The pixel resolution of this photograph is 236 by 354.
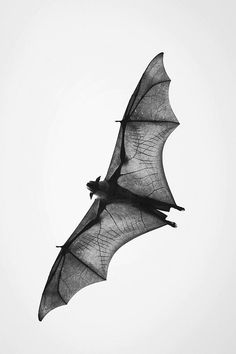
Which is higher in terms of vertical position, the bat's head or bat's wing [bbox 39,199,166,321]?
the bat's head

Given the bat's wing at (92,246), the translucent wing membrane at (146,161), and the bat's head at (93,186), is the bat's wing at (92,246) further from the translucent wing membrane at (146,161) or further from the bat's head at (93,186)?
the bat's head at (93,186)

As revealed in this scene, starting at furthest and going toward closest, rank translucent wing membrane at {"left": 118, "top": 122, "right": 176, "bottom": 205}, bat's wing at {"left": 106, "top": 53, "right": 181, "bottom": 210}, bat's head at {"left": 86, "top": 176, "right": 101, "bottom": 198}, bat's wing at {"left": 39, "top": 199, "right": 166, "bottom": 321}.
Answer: bat's wing at {"left": 39, "top": 199, "right": 166, "bottom": 321}, translucent wing membrane at {"left": 118, "top": 122, "right": 176, "bottom": 205}, bat's wing at {"left": 106, "top": 53, "right": 181, "bottom": 210}, bat's head at {"left": 86, "top": 176, "right": 101, "bottom": 198}

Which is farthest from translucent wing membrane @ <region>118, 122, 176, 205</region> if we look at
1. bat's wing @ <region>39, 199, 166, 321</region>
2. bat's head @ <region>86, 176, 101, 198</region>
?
bat's head @ <region>86, 176, 101, 198</region>

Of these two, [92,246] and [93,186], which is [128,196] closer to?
[93,186]

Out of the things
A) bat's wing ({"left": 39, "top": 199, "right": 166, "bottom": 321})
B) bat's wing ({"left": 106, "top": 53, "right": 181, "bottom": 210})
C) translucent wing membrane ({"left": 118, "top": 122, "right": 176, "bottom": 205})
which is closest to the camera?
bat's wing ({"left": 106, "top": 53, "right": 181, "bottom": 210})

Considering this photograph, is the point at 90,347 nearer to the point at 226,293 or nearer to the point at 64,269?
the point at 226,293

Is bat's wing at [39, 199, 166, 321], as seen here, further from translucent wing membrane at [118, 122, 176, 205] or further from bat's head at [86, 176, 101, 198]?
bat's head at [86, 176, 101, 198]

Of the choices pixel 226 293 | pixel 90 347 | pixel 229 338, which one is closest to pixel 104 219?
pixel 229 338
